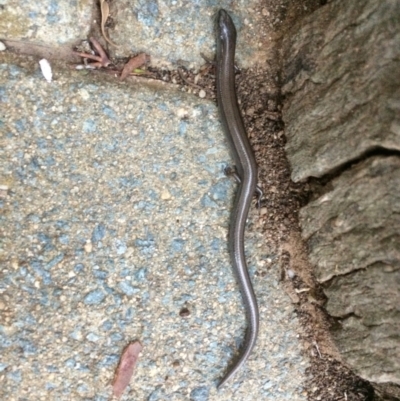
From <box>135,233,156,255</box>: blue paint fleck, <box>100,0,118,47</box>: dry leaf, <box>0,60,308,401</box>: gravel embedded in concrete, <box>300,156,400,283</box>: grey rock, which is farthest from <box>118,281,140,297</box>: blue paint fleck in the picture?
<box>100,0,118,47</box>: dry leaf

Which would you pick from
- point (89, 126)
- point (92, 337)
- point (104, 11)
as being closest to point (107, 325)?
point (92, 337)

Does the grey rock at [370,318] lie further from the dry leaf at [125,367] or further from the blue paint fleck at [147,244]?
the dry leaf at [125,367]

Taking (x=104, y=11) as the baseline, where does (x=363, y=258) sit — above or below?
below

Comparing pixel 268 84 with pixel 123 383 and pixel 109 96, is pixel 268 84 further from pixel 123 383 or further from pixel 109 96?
pixel 123 383

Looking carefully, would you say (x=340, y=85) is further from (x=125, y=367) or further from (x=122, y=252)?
(x=125, y=367)

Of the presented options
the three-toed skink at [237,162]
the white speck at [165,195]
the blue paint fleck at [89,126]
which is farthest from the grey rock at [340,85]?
the blue paint fleck at [89,126]

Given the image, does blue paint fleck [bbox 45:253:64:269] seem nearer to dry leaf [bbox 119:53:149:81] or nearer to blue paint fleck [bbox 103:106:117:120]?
blue paint fleck [bbox 103:106:117:120]
